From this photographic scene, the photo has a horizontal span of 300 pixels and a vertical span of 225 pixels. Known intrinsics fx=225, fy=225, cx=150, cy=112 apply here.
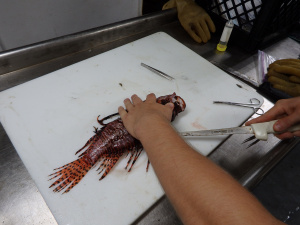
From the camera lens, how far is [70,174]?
101 cm

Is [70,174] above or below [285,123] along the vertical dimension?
above

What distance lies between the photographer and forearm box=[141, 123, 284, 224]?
27.3 inches

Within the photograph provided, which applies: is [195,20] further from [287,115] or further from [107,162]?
[107,162]

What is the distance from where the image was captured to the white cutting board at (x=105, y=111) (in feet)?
3.18

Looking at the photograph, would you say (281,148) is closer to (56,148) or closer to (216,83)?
(216,83)

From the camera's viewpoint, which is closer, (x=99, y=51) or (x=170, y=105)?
(x=170, y=105)

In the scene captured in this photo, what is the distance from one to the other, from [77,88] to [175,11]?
4.17 feet

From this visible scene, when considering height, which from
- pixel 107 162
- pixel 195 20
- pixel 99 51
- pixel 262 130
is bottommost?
pixel 262 130

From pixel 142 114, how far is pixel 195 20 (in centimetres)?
121

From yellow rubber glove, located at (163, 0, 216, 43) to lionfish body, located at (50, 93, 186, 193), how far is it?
1165 mm

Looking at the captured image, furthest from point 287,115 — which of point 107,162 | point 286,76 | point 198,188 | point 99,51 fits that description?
point 99,51

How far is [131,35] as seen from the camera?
1884 mm

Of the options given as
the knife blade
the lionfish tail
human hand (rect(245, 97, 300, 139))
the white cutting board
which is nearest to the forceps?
the white cutting board

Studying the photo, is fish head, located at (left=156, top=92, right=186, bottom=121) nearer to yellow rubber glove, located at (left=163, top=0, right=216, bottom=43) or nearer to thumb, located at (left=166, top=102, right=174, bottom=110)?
thumb, located at (left=166, top=102, right=174, bottom=110)
